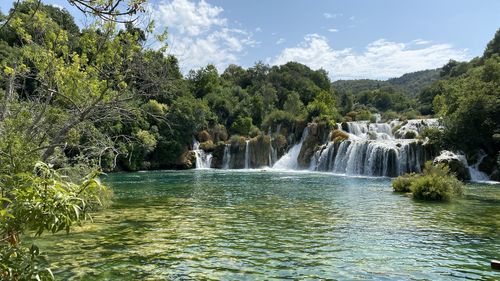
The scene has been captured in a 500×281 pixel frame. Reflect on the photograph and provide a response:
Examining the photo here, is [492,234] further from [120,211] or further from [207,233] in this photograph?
[120,211]

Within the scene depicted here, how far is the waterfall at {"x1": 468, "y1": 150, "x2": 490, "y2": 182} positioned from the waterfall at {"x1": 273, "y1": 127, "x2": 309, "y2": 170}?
1968 cm

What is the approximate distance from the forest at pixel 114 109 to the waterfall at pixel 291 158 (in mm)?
1770

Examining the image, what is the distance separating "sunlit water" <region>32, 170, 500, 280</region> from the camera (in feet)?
28.1

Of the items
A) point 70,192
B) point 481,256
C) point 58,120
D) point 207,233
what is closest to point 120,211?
point 207,233

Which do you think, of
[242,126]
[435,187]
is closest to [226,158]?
[242,126]

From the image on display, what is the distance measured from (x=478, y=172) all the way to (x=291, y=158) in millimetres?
21440

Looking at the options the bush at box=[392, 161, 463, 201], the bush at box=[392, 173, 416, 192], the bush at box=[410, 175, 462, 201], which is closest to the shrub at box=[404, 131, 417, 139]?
the bush at box=[392, 173, 416, 192]

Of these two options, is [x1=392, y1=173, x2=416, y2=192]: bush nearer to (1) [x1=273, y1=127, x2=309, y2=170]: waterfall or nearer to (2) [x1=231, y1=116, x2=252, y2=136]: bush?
(1) [x1=273, y1=127, x2=309, y2=170]: waterfall

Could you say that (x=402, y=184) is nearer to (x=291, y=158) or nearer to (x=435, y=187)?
(x=435, y=187)

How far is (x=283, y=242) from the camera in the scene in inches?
437

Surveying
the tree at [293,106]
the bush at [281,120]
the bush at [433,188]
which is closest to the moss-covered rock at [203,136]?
the bush at [281,120]

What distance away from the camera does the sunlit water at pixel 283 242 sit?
28.1ft

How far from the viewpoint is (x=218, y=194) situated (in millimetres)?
22953

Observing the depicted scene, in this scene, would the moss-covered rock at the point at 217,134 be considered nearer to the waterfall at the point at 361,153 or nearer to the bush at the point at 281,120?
the waterfall at the point at 361,153
